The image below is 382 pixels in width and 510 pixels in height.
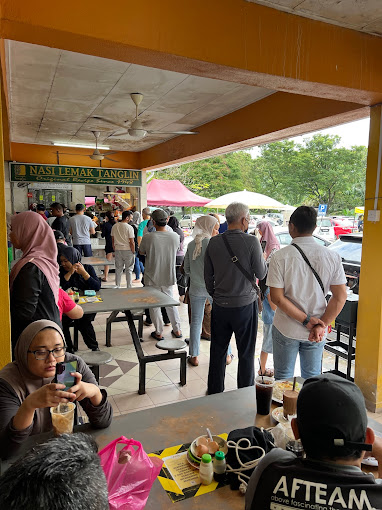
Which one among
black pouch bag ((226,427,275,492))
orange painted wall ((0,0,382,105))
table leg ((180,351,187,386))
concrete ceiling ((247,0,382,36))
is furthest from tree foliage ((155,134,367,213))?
black pouch bag ((226,427,275,492))

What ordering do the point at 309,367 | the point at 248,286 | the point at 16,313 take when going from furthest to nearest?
1. the point at 248,286
2. the point at 309,367
3. the point at 16,313

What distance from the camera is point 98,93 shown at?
477 cm

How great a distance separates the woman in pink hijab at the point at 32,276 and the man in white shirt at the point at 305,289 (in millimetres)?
1459

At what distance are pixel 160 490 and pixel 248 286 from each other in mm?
1853

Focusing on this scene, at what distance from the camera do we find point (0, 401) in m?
1.49

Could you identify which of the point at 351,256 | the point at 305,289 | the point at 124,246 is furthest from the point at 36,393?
the point at 124,246

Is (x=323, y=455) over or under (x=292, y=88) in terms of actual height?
under

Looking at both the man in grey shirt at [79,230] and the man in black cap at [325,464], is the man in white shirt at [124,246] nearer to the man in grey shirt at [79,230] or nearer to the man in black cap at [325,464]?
the man in grey shirt at [79,230]

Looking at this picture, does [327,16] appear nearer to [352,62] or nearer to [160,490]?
[352,62]

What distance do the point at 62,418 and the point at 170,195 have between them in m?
10.6

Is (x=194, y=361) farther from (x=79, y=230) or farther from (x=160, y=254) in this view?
(x=79, y=230)

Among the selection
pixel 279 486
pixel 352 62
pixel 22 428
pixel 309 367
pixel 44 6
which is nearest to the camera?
pixel 279 486

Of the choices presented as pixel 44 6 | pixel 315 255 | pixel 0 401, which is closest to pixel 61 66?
pixel 44 6

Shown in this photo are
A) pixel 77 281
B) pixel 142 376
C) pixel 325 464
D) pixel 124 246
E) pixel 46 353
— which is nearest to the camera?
pixel 325 464
